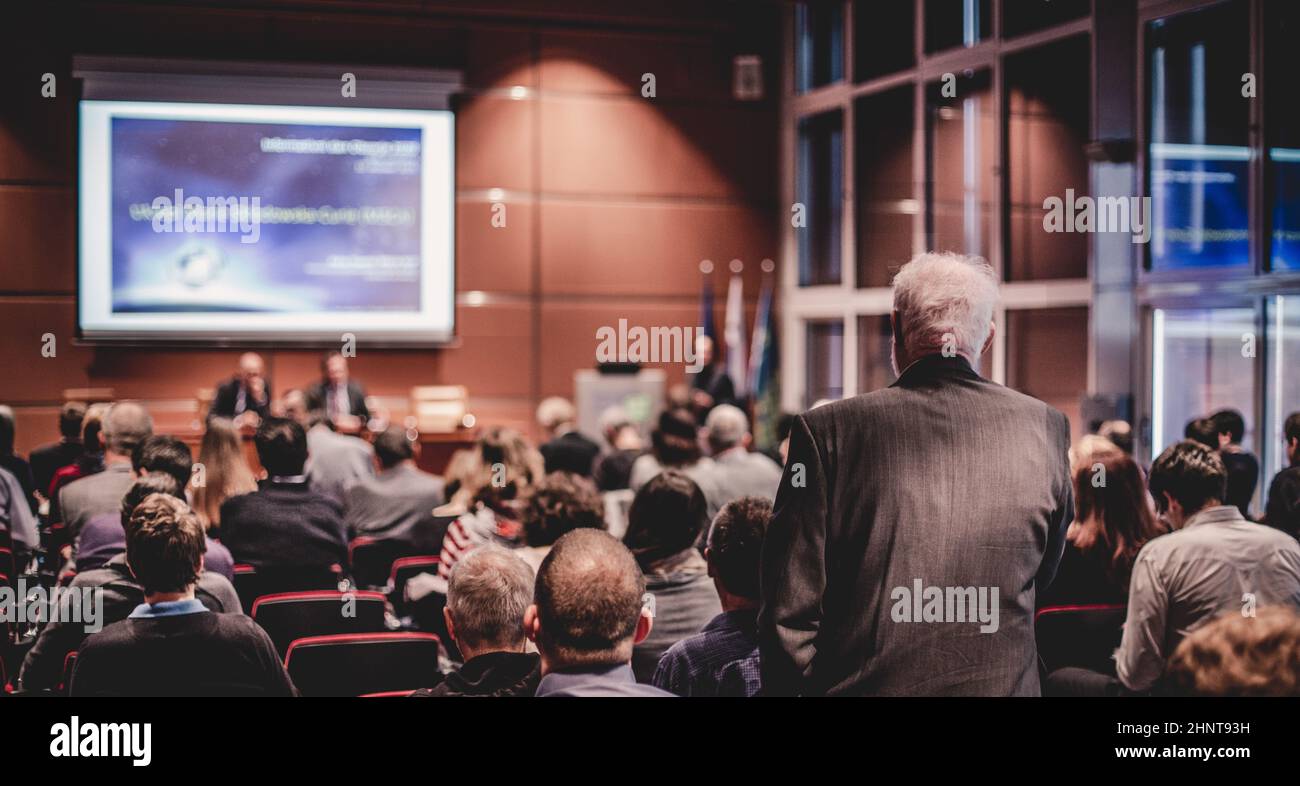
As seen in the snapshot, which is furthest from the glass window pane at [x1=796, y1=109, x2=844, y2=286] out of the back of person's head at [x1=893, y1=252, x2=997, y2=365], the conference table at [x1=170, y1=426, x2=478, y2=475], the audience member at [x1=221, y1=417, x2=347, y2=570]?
the back of person's head at [x1=893, y1=252, x2=997, y2=365]

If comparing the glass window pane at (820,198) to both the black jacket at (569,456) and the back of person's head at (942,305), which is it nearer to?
the black jacket at (569,456)

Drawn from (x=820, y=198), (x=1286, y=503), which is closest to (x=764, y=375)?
(x=820, y=198)

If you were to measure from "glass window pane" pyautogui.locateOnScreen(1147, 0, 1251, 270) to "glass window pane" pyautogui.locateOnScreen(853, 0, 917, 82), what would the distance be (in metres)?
2.58

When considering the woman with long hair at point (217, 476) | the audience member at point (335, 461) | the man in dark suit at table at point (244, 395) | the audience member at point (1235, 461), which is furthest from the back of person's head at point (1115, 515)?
the man in dark suit at table at point (244, 395)

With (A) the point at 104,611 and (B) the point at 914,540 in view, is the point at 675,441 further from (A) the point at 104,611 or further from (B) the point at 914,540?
(B) the point at 914,540

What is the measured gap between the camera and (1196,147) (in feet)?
24.2

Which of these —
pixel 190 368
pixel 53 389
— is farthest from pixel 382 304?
pixel 53 389

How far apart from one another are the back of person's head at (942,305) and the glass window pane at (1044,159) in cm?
695

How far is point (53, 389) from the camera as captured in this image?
8914 mm

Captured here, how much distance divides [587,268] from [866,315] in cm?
240

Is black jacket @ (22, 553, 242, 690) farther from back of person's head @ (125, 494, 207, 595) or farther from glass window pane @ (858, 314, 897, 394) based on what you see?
glass window pane @ (858, 314, 897, 394)

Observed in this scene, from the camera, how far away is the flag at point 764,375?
32.6 feet

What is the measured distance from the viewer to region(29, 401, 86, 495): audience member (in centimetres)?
588
